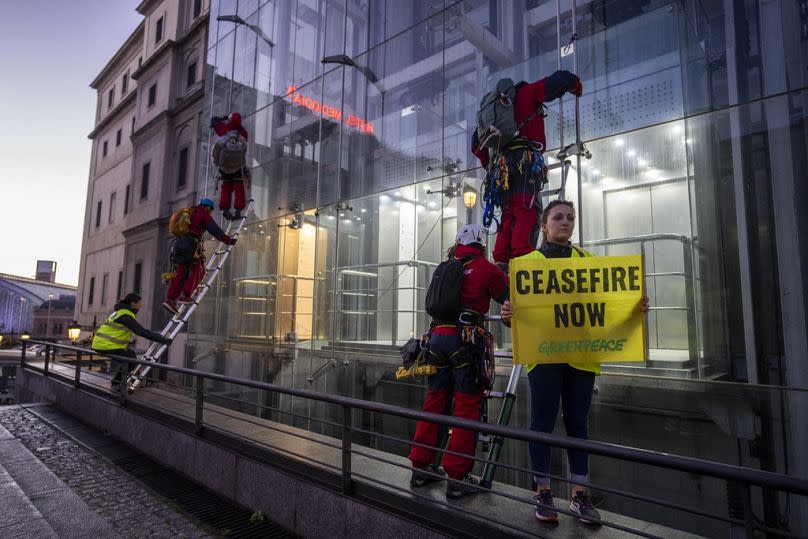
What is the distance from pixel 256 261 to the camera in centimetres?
1279

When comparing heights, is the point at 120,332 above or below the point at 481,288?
below

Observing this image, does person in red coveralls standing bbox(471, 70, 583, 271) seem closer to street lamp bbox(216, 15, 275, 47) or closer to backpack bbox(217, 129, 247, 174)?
backpack bbox(217, 129, 247, 174)

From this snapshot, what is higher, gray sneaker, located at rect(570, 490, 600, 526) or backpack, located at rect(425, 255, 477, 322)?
backpack, located at rect(425, 255, 477, 322)

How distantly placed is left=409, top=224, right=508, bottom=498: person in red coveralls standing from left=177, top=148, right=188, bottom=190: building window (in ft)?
64.8

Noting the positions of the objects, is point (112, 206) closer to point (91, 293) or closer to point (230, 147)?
point (91, 293)

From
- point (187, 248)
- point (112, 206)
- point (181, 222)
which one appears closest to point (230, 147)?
point (181, 222)

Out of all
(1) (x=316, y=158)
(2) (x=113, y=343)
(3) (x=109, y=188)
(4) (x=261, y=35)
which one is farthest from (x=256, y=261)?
(3) (x=109, y=188)

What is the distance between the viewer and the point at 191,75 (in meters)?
21.7

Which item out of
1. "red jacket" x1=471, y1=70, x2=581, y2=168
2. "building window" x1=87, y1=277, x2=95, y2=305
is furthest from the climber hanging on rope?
"building window" x1=87, y1=277, x2=95, y2=305

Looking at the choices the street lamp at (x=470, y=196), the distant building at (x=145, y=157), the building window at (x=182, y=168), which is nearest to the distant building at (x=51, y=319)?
the distant building at (x=145, y=157)

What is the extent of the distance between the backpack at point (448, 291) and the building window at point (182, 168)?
19691 millimetres

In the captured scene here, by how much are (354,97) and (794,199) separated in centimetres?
780

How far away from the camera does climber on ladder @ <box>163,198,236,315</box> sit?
30.2 feet

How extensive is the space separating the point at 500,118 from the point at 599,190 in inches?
107
